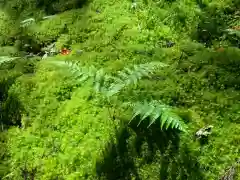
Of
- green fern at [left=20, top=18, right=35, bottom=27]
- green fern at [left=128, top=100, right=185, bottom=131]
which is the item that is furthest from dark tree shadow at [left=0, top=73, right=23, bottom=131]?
green fern at [left=128, top=100, right=185, bottom=131]

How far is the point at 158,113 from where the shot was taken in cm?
389

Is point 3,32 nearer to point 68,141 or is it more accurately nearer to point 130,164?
point 68,141

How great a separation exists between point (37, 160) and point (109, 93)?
118 cm

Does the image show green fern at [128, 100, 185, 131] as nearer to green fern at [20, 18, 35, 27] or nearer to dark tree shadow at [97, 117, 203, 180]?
dark tree shadow at [97, 117, 203, 180]

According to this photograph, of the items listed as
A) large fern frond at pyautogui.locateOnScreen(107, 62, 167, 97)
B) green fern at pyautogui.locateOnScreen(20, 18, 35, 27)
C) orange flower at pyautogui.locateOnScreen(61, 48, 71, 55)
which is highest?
green fern at pyautogui.locateOnScreen(20, 18, 35, 27)

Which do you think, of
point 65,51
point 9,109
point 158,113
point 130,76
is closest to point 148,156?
point 158,113

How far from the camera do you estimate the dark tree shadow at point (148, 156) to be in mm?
3883

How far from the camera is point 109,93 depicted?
417 cm

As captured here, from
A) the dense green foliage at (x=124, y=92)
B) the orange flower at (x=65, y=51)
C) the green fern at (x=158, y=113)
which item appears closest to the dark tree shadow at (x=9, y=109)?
the dense green foliage at (x=124, y=92)

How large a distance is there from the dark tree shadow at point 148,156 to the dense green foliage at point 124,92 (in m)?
0.01

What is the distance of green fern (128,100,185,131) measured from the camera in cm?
380

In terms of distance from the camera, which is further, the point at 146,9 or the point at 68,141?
the point at 146,9

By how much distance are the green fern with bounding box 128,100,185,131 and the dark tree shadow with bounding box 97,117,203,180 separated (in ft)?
0.52

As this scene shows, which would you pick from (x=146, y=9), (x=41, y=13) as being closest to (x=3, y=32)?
(x=41, y=13)
